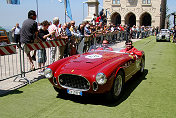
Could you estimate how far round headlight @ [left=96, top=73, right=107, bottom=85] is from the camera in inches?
171

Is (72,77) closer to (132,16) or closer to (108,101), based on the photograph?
(108,101)

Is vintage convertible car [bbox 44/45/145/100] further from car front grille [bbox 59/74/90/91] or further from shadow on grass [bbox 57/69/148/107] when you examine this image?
shadow on grass [bbox 57/69/148/107]

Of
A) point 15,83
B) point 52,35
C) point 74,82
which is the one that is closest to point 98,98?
point 74,82

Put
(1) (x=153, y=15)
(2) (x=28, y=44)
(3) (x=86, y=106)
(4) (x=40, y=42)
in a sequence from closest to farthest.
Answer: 1. (3) (x=86, y=106)
2. (2) (x=28, y=44)
3. (4) (x=40, y=42)
4. (1) (x=153, y=15)

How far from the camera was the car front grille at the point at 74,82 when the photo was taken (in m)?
4.51

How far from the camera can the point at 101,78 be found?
172 inches

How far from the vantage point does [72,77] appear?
4.61 m

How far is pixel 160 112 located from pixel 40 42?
14.6 ft

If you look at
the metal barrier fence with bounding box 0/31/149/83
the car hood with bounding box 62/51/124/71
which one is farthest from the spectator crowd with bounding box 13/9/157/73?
the car hood with bounding box 62/51/124/71

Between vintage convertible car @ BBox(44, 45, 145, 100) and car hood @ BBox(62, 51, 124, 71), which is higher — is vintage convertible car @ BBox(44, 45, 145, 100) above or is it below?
below

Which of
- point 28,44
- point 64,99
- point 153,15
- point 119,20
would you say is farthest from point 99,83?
point 119,20

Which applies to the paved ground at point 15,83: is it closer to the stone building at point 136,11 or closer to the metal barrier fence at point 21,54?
the metal barrier fence at point 21,54

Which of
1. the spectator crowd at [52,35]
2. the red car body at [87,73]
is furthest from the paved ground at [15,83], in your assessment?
the red car body at [87,73]

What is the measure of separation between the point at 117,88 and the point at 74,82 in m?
1.09
